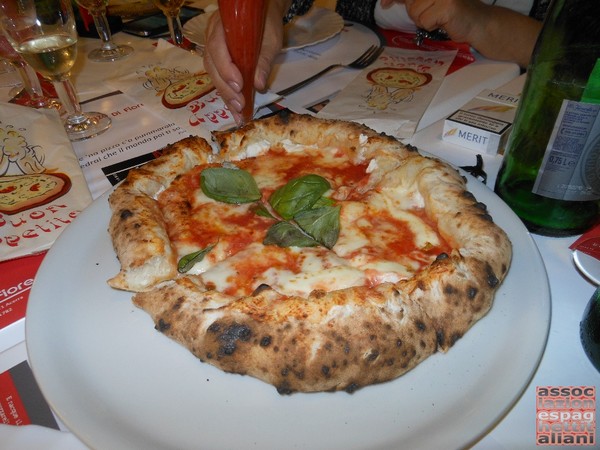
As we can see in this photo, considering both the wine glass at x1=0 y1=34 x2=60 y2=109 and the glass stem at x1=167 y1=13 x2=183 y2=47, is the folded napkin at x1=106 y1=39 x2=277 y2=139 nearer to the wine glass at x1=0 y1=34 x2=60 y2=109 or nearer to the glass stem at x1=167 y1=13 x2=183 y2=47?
the glass stem at x1=167 y1=13 x2=183 y2=47

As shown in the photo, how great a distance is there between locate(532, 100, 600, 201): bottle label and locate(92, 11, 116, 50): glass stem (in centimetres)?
204

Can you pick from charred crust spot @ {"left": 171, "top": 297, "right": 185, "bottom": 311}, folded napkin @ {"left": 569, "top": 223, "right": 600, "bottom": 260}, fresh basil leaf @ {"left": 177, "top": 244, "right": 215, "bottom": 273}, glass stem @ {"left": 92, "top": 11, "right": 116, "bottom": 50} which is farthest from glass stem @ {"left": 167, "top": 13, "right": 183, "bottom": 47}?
folded napkin @ {"left": 569, "top": 223, "right": 600, "bottom": 260}

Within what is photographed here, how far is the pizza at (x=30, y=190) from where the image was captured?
1249 mm

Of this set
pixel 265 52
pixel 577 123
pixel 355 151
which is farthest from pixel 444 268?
pixel 265 52

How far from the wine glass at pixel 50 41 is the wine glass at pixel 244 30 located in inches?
23.7

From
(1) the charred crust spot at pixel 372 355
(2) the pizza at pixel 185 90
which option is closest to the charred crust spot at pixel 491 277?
(1) the charred crust spot at pixel 372 355

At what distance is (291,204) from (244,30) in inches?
21.7

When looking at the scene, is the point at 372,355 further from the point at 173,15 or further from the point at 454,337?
the point at 173,15

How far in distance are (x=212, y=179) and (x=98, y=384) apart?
1.65 ft

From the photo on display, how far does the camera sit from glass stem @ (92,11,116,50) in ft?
7.37

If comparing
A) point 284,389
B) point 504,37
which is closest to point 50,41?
point 284,389

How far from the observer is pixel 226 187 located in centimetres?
110

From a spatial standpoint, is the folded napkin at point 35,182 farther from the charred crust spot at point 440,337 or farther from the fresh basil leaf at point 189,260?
the charred crust spot at point 440,337

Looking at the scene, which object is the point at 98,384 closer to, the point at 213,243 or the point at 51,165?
the point at 213,243
